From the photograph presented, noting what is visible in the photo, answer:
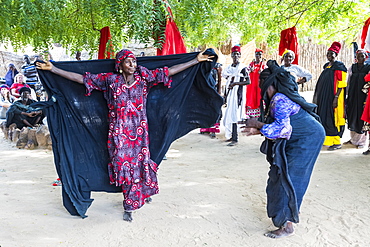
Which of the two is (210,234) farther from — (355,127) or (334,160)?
(355,127)

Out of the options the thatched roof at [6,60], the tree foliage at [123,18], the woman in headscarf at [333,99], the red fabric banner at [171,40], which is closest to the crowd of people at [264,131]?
the tree foliage at [123,18]

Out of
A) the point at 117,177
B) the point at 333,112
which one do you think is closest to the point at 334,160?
the point at 333,112

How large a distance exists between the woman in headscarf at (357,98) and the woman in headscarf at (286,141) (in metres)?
4.64

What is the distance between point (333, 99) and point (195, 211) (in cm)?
485

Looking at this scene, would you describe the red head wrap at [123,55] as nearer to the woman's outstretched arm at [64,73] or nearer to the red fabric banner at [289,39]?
the woman's outstretched arm at [64,73]

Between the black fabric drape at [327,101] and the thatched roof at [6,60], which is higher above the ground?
the thatched roof at [6,60]

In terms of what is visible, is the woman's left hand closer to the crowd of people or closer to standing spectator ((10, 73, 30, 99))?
the crowd of people

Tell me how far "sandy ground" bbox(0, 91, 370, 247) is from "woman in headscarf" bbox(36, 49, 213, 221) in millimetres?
422

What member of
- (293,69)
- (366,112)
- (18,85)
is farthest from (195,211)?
(18,85)

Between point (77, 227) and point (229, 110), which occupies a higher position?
point (229, 110)

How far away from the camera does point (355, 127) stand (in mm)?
7129

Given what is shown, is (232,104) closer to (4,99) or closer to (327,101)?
(327,101)

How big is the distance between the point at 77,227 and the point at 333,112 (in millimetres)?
6050

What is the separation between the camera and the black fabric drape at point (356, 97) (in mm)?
7000
